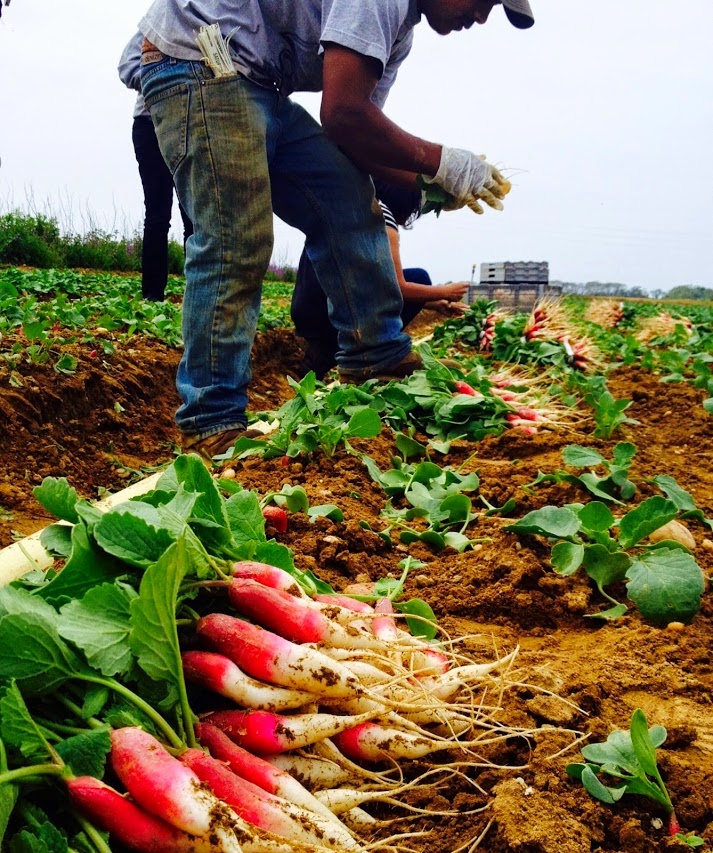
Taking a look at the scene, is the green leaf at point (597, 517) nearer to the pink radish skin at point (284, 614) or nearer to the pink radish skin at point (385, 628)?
the pink radish skin at point (385, 628)

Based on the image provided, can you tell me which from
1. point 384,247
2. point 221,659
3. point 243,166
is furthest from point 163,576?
point 384,247

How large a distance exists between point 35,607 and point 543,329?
210 inches

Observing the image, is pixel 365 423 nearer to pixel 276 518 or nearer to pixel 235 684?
pixel 276 518

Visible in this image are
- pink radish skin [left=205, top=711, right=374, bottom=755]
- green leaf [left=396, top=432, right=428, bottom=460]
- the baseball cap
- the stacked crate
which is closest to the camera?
pink radish skin [left=205, top=711, right=374, bottom=755]

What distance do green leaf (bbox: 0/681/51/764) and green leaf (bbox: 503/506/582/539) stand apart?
4.39 feet

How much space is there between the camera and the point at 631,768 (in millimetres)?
1112

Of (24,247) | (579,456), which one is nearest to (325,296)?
(579,456)

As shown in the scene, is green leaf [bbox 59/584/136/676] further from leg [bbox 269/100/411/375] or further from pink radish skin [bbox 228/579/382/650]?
leg [bbox 269/100/411/375]

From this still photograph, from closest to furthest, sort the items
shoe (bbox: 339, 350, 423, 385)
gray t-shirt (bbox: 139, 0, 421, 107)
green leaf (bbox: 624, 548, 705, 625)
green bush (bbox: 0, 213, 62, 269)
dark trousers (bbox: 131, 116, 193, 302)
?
green leaf (bbox: 624, 548, 705, 625) < gray t-shirt (bbox: 139, 0, 421, 107) < shoe (bbox: 339, 350, 423, 385) < dark trousers (bbox: 131, 116, 193, 302) < green bush (bbox: 0, 213, 62, 269)

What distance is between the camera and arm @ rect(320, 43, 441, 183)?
2996 mm

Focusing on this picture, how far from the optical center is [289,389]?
260 inches

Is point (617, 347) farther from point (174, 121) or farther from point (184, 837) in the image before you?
point (184, 837)

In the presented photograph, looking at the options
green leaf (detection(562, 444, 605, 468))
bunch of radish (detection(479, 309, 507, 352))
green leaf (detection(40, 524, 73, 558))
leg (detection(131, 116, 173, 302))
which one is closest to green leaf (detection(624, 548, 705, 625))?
green leaf (detection(562, 444, 605, 468))

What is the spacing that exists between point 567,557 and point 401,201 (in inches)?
142
